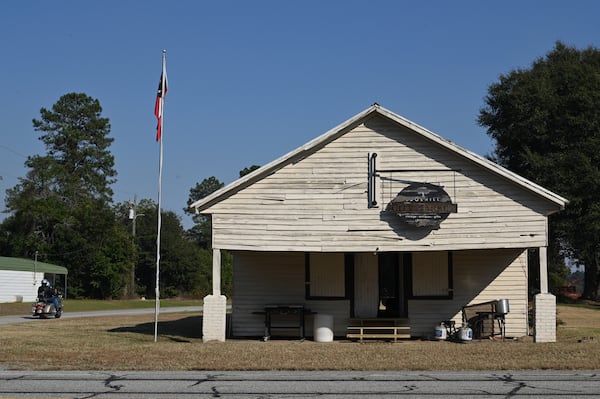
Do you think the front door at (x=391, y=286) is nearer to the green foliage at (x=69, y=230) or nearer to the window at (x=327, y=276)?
the window at (x=327, y=276)

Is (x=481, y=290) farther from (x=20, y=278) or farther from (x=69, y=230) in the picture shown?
(x=69, y=230)

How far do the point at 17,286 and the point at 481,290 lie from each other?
39209mm

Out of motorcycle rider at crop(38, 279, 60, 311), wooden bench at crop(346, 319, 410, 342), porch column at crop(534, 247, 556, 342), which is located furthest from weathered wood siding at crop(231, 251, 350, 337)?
motorcycle rider at crop(38, 279, 60, 311)

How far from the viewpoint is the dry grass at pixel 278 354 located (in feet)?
45.1

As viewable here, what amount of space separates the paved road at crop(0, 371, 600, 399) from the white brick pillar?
5941 mm

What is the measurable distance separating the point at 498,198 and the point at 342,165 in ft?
12.8

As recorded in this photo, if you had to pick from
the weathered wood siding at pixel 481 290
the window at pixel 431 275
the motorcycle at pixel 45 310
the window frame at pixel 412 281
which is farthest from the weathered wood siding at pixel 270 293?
the motorcycle at pixel 45 310

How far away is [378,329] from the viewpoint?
790 inches

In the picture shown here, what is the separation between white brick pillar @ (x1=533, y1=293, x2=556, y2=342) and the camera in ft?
61.1

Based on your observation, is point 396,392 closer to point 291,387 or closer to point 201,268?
point 291,387

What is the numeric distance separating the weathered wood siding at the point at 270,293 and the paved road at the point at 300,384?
816cm

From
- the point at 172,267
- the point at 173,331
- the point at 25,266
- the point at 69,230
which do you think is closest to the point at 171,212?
the point at 172,267

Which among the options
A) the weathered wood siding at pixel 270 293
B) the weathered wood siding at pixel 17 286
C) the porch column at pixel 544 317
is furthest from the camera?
the weathered wood siding at pixel 17 286

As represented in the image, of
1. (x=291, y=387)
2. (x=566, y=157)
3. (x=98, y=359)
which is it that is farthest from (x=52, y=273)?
(x=291, y=387)
